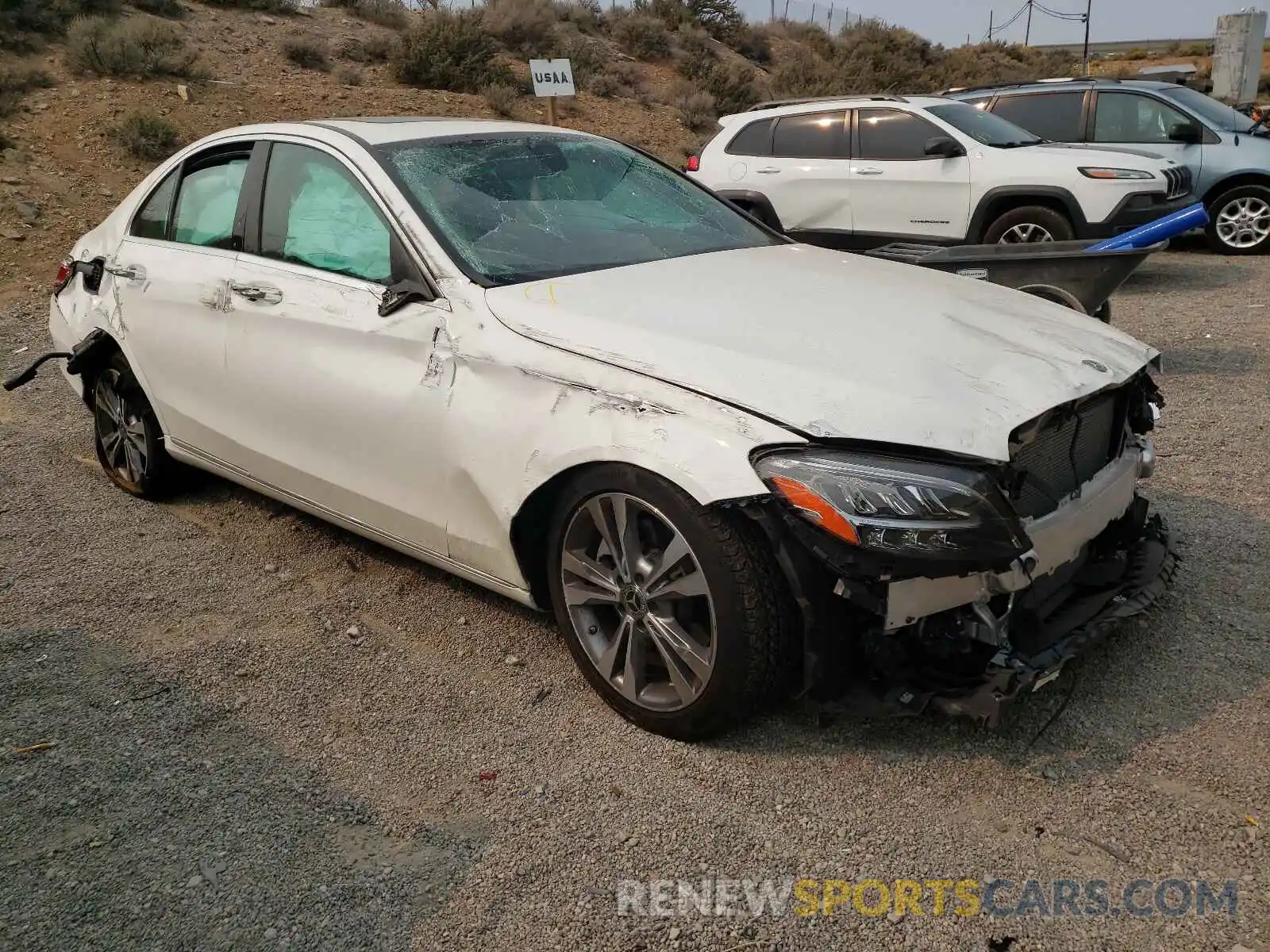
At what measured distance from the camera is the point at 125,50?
51.6ft

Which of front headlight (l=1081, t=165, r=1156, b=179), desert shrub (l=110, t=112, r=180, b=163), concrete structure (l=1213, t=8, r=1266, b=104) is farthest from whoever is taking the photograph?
concrete structure (l=1213, t=8, r=1266, b=104)

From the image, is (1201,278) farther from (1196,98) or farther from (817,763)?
(817,763)

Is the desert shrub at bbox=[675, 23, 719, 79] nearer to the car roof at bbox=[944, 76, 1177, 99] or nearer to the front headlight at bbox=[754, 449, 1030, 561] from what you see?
the car roof at bbox=[944, 76, 1177, 99]

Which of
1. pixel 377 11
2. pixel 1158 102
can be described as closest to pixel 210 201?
pixel 1158 102

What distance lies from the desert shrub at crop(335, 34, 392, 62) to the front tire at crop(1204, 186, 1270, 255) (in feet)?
47.9

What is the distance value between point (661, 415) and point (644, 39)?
84.9ft

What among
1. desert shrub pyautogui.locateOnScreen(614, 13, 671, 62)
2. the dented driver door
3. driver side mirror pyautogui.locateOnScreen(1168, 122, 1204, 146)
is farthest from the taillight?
desert shrub pyautogui.locateOnScreen(614, 13, 671, 62)

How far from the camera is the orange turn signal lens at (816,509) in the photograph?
8.47ft

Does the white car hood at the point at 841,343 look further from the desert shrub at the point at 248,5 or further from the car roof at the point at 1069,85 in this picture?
the desert shrub at the point at 248,5

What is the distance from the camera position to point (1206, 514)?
14.6 ft

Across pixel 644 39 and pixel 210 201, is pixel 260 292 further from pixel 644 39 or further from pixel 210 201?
pixel 644 39

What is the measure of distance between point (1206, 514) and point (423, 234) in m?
3.35

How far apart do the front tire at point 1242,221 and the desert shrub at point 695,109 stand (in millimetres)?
11768

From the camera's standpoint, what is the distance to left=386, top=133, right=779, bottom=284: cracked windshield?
3.55 metres
